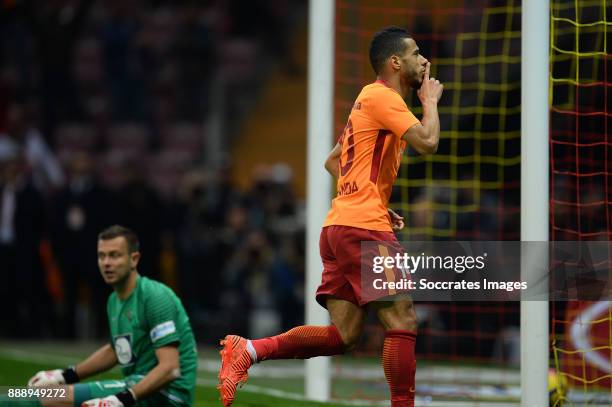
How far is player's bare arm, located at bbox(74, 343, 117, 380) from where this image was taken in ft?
24.6

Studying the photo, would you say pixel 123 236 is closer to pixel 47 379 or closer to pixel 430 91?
pixel 47 379

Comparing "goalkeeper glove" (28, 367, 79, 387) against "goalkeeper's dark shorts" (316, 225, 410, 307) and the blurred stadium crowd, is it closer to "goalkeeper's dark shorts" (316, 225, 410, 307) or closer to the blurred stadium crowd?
"goalkeeper's dark shorts" (316, 225, 410, 307)

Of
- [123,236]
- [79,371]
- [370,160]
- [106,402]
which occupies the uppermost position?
[370,160]

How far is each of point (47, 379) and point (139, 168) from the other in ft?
36.1

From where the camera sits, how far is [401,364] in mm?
6242

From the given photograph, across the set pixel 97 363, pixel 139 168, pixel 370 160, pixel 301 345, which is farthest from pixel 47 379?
pixel 139 168

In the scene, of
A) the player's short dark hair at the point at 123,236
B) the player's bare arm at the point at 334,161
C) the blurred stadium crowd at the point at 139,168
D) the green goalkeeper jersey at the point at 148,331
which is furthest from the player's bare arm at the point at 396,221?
the blurred stadium crowd at the point at 139,168

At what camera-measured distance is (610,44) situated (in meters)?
11.2

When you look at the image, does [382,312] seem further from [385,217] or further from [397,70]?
[397,70]

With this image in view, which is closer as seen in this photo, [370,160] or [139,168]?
[370,160]

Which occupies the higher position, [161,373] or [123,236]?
[123,236]

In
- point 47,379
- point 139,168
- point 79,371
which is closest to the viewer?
point 47,379

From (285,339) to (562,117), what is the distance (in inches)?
268

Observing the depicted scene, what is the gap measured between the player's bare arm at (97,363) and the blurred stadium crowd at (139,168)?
21.4ft
